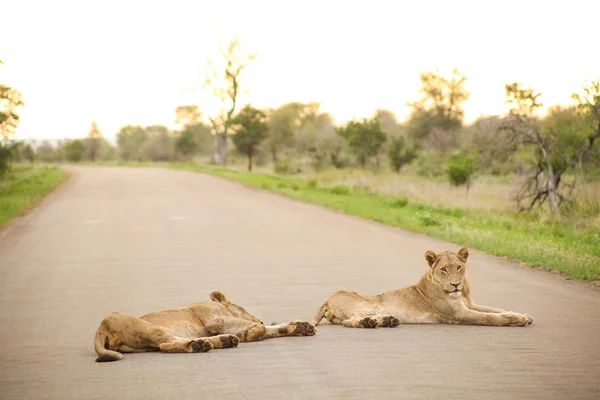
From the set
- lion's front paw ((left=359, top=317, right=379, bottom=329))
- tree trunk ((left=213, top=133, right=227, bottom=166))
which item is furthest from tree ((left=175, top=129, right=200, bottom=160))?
lion's front paw ((left=359, top=317, right=379, bottom=329))

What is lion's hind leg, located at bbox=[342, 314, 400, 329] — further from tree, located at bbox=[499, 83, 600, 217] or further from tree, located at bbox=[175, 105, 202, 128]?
tree, located at bbox=[175, 105, 202, 128]

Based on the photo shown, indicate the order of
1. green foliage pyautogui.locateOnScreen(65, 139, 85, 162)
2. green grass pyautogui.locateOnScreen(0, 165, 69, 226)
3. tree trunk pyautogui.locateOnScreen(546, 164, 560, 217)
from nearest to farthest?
tree trunk pyautogui.locateOnScreen(546, 164, 560, 217) → green grass pyautogui.locateOnScreen(0, 165, 69, 226) → green foliage pyautogui.locateOnScreen(65, 139, 85, 162)

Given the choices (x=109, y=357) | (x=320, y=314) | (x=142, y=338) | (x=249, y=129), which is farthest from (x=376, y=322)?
(x=249, y=129)

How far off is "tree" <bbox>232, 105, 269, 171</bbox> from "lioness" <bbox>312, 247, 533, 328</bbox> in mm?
56803

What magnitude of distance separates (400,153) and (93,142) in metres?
74.9

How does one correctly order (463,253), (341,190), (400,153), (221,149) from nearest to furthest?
(463,253) → (341,190) → (400,153) → (221,149)

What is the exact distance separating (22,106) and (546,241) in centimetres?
4974

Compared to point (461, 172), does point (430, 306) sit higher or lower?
lower

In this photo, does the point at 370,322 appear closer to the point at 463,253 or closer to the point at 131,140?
the point at 463,253

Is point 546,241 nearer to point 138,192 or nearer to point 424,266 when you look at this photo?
point 424,266

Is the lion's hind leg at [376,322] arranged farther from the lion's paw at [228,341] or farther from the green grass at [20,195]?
the green grass at [20,195]

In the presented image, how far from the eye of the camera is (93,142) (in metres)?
119

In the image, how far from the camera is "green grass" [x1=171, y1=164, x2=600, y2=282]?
13562mm

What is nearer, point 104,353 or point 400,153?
point 104,353
